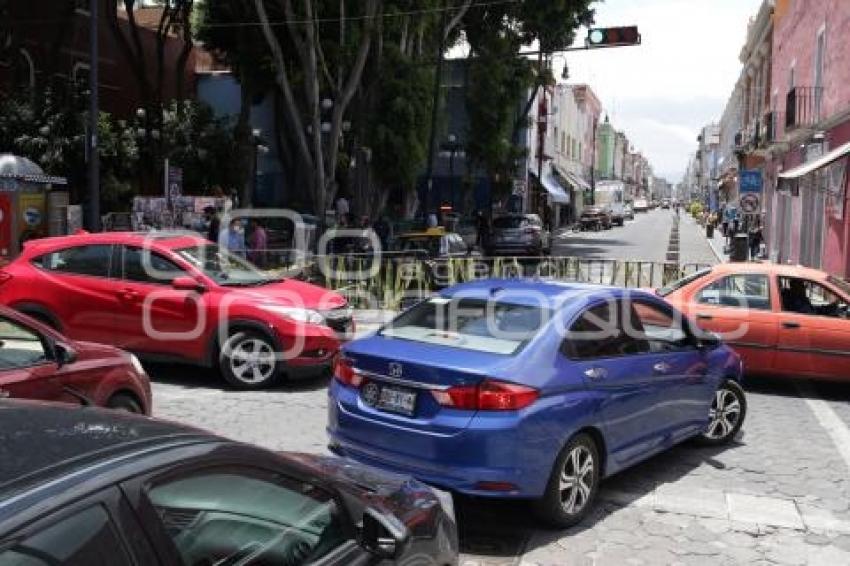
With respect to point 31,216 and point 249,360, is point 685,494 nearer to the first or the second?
point 249,360

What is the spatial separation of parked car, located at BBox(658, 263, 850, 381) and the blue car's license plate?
580cm

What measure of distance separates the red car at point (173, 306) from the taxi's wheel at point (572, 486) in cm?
426

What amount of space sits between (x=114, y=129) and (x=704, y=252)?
24.0m

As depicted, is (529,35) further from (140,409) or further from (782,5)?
(140,409)

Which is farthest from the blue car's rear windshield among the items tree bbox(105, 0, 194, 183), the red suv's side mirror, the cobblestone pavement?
tree bbox(105, 0, 194, 183)

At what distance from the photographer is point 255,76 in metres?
31.3

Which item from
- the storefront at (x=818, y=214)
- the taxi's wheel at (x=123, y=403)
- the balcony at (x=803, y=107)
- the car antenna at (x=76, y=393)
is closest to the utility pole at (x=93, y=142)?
the taxi's wheel at (x=123, y=403)

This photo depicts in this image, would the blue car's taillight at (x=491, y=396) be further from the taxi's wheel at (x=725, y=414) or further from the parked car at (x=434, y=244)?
the parked car at (x=434, y=244)

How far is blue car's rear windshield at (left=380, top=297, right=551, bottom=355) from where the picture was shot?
5656 mm

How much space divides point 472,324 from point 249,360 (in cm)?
406

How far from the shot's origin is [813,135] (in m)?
22.4

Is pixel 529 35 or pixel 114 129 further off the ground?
pixel 529 35

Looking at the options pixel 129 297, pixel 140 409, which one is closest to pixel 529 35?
pixel 129 297

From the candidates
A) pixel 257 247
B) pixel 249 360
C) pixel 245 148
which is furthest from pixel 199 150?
pixel 249 360
